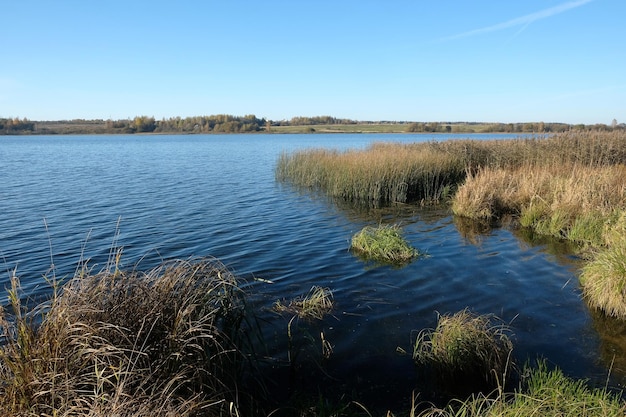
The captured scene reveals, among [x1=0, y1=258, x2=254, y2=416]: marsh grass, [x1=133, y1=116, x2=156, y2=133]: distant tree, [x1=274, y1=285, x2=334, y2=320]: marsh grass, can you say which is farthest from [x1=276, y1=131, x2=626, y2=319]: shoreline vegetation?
[x1=133, y1=116, x2=156, y2=133]: distant tree

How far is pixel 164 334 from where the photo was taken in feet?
11.8

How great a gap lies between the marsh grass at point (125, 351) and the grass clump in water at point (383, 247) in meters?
5.88

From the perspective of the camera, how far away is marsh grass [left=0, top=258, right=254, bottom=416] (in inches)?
113

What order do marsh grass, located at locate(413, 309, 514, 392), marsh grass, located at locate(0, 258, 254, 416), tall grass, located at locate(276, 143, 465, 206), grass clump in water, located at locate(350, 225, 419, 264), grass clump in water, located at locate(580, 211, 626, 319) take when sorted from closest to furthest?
marsh grass, located at locate(0, 258, 254, 416), marsh grass, located at locate(413, 309, 514, 392), grass clump in water, located at locate(580, 211, 626, 319), grass clump in water, located at locate(350, 225, 419, 264), tall grass, located at locate(276, 143, 465, 206)

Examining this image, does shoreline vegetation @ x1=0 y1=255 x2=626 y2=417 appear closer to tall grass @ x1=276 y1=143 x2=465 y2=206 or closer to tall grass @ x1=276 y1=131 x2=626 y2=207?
tall grass @ x1=276 y1=143 x2=465 y2=206

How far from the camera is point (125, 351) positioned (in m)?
3.34

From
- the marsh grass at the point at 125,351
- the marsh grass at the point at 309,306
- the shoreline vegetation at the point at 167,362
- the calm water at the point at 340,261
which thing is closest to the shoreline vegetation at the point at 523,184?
the calm water at the point at 340,261

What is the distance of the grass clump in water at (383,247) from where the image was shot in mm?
9578

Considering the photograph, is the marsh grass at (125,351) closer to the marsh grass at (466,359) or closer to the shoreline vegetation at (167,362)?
the shoreline vegetation at (167,362)

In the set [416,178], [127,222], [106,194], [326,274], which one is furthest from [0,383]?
[106,194]

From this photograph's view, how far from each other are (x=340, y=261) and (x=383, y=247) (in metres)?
1.13

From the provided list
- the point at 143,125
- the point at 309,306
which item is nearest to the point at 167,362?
the point at 309,306

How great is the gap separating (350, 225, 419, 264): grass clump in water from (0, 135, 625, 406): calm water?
15.0 inches

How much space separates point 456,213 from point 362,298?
8.16m
